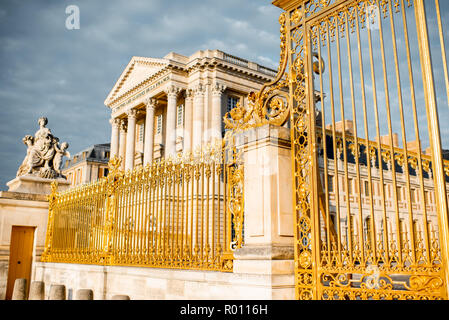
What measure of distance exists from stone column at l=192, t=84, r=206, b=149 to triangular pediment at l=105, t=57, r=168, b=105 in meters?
3.55

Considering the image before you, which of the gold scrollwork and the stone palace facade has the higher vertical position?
the stone palace facade

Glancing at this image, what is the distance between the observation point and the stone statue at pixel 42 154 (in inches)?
485

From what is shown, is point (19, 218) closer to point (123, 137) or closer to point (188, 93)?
point (188, 93)

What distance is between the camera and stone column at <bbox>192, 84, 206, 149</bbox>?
116 ft

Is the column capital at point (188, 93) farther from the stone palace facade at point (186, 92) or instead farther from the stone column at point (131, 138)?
the stone column at point (131, 138)

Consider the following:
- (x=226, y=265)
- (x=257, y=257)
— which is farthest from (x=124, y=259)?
(x=257, y=257)

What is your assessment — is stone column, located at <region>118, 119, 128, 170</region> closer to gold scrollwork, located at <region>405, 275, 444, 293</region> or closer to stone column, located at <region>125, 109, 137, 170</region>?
stone column, located at <region>125, 109, 137, 170</region>

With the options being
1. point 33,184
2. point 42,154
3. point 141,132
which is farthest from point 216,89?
point 33,184

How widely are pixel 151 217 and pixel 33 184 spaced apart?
16.6ft

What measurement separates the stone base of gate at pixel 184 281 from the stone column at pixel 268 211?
0.5 inches

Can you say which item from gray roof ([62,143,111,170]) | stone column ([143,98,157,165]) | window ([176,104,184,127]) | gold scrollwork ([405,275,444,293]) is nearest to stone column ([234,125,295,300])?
gold scrollwork ([405,275,444,293])

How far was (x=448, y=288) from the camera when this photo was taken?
4.08 m

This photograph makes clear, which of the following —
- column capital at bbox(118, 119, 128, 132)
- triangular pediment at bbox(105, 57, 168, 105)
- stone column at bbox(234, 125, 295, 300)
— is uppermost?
triangular pediment at bbox(105, 57, 168, 105)

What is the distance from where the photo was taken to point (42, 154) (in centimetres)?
1242
